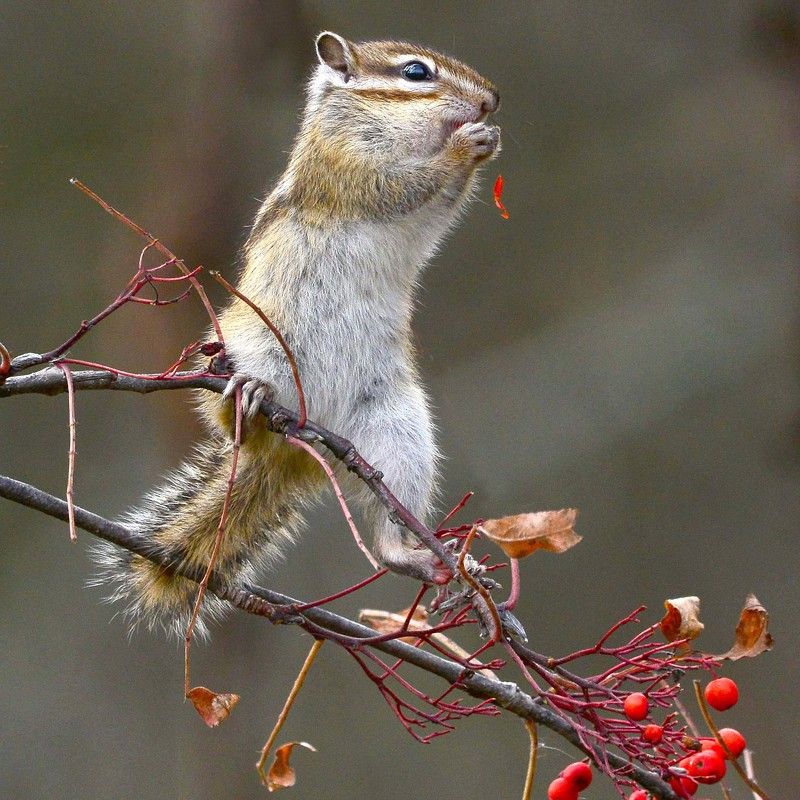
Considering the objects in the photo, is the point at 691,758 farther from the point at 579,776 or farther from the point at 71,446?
the point at 71,446

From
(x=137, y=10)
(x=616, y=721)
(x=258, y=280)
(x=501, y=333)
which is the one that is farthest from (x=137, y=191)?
(x=616, y=721)

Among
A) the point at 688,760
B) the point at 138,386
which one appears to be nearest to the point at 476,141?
the point at 138,386

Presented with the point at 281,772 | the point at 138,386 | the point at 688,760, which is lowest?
the point at 281,772

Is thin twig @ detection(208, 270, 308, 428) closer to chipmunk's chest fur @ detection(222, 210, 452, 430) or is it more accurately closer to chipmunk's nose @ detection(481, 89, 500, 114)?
chipmunk's chest fur @ detection(222, 210, 452, 430)

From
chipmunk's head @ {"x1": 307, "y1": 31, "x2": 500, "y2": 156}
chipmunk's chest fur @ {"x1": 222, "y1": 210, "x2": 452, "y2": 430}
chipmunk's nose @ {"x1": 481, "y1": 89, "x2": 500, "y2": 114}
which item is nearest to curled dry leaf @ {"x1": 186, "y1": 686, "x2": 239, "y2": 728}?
chipmunk's chest fur @ {"x1": 222, "y1": 210, "x2": 452, "y2": 430}

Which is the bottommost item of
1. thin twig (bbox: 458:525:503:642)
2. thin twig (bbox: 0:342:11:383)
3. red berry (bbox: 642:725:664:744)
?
red berry (bbox: 642:725:664:744)

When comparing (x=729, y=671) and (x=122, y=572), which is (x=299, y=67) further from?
(x=729, y=671)

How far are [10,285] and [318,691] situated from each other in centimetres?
254

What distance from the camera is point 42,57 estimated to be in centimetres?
589

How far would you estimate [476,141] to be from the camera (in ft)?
9.92

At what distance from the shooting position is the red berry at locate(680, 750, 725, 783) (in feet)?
5.90

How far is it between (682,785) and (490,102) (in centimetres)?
191

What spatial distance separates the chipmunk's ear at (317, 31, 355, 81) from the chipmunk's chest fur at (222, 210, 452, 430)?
52 cm

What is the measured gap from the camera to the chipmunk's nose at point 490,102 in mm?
3074
